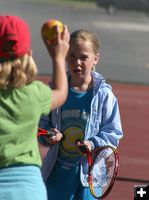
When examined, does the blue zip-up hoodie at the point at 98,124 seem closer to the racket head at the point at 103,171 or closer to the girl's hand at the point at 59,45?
the racket head at the point at 103,171

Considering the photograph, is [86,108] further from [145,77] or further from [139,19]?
[139,19]

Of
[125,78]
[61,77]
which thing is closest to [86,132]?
[61,77]

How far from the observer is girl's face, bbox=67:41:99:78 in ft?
16.0

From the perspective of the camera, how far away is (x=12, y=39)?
11.7 ft

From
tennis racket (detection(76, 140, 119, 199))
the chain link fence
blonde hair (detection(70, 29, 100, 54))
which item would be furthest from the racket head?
the chain link fence

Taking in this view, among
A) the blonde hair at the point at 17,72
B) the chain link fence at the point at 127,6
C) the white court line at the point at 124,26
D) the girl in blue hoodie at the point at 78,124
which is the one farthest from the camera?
the chain link fence at the point at 127,6

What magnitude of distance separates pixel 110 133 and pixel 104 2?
18361 millimetres

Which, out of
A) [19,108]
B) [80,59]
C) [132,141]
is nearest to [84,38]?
[80,59]

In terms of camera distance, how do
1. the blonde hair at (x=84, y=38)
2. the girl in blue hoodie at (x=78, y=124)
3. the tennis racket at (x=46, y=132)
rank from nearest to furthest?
the tennis racket at (x=46, y=132), the girl in blue hoodie at (x=78, y=124), the blonde hair at (x=84, y=38)

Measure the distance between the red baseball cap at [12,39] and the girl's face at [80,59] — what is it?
4.28 ft

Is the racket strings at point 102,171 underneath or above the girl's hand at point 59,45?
underneath

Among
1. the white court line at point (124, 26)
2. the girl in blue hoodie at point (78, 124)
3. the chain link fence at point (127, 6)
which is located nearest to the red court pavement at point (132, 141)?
the girl in blue hoodie at point (78, 124)

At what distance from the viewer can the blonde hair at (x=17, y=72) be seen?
11.5 ft

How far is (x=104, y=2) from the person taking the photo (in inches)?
904
